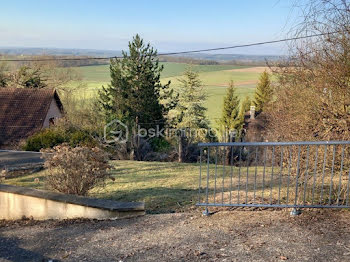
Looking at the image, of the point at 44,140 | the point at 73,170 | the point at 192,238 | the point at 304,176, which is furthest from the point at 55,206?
the point at 44,140

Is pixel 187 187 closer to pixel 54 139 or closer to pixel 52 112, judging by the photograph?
pixel 54 139

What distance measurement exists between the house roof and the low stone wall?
22.1m

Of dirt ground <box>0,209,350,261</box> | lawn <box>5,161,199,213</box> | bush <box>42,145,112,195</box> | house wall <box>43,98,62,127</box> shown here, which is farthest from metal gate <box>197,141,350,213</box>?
house wall <box>43,98,62,127</box>

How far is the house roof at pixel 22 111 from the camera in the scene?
87.6 ft

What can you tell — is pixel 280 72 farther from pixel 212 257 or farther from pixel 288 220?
pixel 212 257

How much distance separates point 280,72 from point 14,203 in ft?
17.3

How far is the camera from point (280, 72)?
655 centimetres

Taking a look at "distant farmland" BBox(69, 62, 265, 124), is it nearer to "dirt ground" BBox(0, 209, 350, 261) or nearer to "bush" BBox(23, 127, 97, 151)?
"bush" BBox(23, 127, 97, 151)

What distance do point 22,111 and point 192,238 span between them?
27.2 metres

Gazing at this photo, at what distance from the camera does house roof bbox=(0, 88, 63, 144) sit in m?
26.7

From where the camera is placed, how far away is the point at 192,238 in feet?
13.9

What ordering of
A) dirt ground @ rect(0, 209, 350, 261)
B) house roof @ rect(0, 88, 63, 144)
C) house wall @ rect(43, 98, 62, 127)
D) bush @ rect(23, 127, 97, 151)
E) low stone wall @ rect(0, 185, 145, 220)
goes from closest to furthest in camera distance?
dirt ground @ rect(0, 209, 350, 261), low stone wall @ rect(0, 185, 145, 220), bush @ rect(23, 127, 97, 151), house roof @ rect(0, 88, 63, 144), house wall @ rect(43, 98, 62, 127)

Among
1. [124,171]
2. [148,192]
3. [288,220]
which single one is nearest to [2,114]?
[124,171]

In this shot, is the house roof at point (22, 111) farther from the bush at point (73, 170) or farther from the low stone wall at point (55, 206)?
the low stone wall at point (55, 206)
